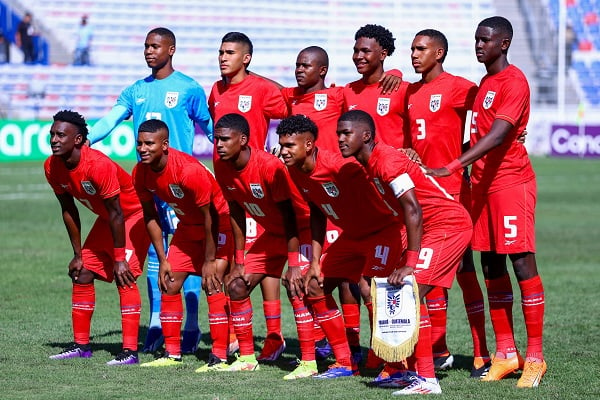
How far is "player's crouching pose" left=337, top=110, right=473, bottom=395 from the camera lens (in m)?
7.06

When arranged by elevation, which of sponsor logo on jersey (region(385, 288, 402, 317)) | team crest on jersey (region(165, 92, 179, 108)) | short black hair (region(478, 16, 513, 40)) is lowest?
sponsor logo on jersey (region(385, 288, 402, 317))

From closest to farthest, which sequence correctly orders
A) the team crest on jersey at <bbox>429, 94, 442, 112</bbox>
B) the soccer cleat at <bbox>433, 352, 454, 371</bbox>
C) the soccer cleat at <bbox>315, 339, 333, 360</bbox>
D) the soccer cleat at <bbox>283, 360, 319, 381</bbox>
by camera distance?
the soccer cleat at <bbox>283, 360, 319, 381</bbox>, the team crest on jersey at <bbox>429, 94, 442, 112</bbox>, the soccer cleat at <bbox>433, 352, 454, 371</bbox>, the soccer cleat at <bbox>315, 339, 333, 360</bbox>

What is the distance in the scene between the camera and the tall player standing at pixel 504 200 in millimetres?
7660

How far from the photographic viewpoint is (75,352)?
8.71 metres

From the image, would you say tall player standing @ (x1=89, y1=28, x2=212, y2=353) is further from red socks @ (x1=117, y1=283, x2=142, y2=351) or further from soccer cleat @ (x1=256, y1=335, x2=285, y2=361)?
soccer cleat @ (x1=256, y1=335, x2=285, y2=361)

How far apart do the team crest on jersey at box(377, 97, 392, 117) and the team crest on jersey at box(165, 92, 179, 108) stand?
1.88 meters

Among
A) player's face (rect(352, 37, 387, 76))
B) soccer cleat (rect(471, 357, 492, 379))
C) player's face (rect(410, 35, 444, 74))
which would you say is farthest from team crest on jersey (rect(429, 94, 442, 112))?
soccer cleat (rect(471, 357, 492, 379))

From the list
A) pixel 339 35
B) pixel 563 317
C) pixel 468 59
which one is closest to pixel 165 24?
pixel 339 35

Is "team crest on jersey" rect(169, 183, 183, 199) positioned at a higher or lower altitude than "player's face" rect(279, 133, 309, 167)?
lower

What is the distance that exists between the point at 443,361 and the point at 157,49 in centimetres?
359

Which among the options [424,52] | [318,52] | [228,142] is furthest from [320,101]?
[228,142]

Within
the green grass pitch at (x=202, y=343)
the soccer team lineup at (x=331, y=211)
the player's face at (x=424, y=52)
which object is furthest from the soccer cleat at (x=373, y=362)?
the player's face at (x=424, y=52)

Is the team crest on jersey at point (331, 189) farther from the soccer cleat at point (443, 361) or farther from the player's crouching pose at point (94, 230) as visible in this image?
the player's crouching pose at point (94, 230)

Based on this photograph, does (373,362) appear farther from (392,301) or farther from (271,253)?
(392,301)
